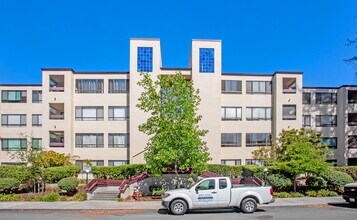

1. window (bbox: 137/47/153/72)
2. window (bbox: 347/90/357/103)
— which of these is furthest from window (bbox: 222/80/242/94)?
window (bbox: 347/90/357/103)

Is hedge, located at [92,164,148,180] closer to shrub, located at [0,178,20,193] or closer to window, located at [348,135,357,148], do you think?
shrub, located at [0,178,20,193]

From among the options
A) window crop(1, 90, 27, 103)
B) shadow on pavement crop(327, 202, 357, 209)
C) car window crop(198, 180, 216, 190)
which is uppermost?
window crop(1, 90, 27, 103)

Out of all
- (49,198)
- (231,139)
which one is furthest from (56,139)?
(231,139)

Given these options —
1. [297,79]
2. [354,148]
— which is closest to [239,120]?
[297,79]

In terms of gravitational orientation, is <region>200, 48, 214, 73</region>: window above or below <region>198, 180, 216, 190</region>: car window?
above

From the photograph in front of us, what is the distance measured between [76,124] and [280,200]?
72.8 ft

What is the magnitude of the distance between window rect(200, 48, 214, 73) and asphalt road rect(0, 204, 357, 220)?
17.7 meters

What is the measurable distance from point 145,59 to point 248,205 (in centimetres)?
1998

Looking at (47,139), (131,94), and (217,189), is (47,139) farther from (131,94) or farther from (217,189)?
(217,189)

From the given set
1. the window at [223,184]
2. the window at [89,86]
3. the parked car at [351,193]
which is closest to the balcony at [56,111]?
the window at [89,86]

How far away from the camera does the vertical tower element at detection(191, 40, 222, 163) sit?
29.5 meters

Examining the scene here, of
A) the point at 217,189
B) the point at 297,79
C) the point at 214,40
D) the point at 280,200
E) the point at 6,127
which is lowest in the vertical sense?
the point at 280,200

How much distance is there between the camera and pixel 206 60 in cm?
2973

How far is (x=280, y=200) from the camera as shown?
17.7 metres
